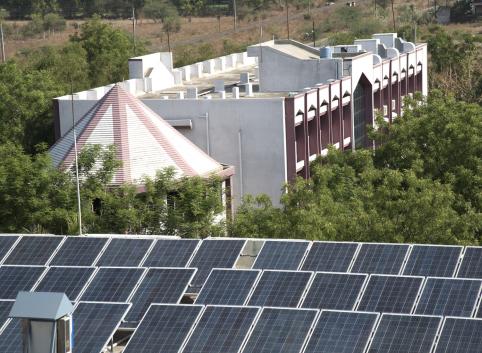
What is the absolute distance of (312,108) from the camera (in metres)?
50.8

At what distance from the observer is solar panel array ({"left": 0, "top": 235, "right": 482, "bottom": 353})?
20.9 m

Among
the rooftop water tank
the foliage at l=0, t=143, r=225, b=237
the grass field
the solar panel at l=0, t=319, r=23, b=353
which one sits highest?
the rooftop water tank

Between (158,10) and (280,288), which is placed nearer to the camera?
(280,288)

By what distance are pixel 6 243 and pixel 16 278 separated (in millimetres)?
2508

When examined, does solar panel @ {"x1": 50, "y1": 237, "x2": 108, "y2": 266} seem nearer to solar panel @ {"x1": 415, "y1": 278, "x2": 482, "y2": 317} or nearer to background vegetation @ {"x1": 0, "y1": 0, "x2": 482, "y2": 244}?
solar panel @ {"x1": 415, "y1": 278, "x2": 482, "y2": 317}

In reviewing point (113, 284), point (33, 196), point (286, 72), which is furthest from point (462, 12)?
point (113, 284)

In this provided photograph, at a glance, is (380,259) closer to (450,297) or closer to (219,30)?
(450,297)

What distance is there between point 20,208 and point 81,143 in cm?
426

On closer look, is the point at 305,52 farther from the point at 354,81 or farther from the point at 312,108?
the point at 312,108

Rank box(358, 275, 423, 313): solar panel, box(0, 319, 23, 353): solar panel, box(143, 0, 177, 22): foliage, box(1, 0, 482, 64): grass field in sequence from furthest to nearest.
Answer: box(143, 0, 177, 22): foliage
box(1, 0, 482, 64): grass field
box(358, 275, 423, 313): solar panel
box(0, 319, 23, 353): solar panel

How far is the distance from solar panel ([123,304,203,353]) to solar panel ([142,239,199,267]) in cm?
350

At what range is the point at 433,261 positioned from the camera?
24.8 metres

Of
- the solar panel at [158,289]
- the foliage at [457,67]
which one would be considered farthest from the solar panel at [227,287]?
the foliage at [457,67]

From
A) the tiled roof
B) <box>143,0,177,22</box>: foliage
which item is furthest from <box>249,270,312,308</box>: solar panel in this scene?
<box>143,0,177,22</box>: foliage
